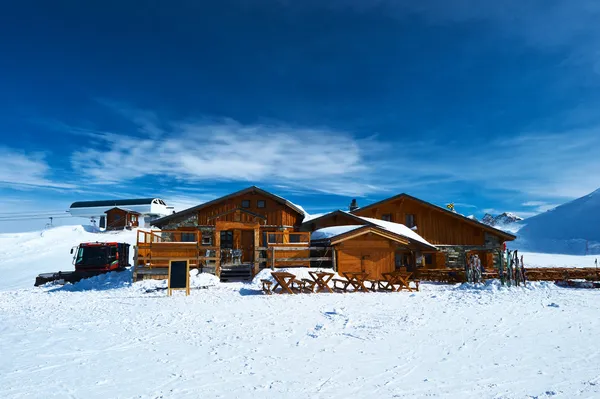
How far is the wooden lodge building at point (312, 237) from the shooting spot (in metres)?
20.6

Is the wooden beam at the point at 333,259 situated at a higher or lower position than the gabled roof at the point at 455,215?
lower

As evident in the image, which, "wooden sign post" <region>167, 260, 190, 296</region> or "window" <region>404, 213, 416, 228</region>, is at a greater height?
"window" <region>404, 213, 416, 228</region>

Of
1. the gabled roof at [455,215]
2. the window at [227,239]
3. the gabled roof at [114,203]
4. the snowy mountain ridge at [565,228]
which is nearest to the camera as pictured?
the window at [227,239]

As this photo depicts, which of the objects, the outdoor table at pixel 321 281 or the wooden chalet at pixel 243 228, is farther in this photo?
the wooden chalet at pixel 243 228

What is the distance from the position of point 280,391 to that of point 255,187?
21.3 m

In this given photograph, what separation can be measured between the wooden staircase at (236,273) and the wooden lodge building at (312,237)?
18cm

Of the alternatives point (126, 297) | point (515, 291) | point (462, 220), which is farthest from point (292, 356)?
point (462, 220)

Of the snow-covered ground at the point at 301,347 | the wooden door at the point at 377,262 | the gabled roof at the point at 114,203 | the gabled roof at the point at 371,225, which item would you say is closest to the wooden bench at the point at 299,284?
the snow-covered ground at the point at 301,347

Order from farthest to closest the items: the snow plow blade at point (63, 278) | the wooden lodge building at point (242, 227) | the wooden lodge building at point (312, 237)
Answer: the snow plow blade at point (63, 278)
the wooden lodge building at point (242, 227)
the wooden lodge building at point (312, 237)

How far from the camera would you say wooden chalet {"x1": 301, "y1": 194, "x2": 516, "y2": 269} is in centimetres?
2691

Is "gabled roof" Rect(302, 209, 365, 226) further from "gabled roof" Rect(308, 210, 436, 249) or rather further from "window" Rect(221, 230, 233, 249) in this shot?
"window" Rect(221, 230, 233, 249)

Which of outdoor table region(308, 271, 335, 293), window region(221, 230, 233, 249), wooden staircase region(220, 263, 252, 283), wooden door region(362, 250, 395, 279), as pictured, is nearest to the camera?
outdoor table region(308, 271, 335, 293)

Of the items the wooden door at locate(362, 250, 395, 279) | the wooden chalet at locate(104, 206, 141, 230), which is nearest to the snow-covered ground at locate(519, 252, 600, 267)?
the wooden door at locate(362, 250, 395, 279)

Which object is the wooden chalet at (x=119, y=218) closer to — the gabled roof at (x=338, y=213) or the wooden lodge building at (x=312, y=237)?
the wooden lodge building at (x=312, y=237)
